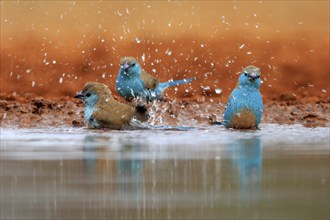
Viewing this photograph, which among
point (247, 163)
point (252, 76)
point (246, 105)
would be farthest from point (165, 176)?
point (252, 76)

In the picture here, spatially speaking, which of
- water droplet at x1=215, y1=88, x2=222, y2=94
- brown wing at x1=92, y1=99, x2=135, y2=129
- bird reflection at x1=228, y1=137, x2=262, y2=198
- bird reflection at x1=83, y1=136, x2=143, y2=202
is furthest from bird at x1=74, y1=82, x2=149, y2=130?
water droplet at x1=215, y1=88, x2=222, y2=94

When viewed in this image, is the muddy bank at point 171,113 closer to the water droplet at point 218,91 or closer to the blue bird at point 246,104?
the blue bird at point 246,104

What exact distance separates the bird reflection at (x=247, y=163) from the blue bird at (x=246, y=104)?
1130 mm

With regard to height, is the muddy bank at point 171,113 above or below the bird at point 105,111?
below

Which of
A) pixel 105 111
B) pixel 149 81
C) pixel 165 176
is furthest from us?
pixel 149 81

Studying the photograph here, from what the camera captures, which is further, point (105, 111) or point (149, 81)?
point (149, 81)

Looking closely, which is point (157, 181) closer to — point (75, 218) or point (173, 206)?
point (173, 206)

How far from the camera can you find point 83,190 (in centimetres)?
688

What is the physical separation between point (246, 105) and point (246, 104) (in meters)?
0.02

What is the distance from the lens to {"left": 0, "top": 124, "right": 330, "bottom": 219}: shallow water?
6105mm

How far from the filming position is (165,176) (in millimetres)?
7469

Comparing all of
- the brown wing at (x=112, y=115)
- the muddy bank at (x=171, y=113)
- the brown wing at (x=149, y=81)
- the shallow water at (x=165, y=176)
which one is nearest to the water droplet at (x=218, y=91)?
the muddy bank at (x=171, y=113)

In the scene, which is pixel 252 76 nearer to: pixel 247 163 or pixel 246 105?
pixel 246 105

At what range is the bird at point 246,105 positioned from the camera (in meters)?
11.7
